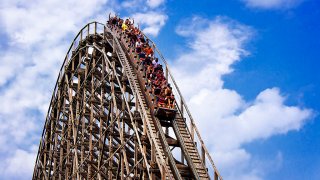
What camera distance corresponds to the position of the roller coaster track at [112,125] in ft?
58.1

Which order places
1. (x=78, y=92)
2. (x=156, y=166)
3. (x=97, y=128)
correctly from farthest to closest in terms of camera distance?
(x=78, y=92) < (x=97, y=128) < (x=156, y=166)

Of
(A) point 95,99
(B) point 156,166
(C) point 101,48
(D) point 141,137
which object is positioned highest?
(C) point 101,48

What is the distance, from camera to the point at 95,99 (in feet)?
78.7

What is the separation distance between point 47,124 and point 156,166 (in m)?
14.2

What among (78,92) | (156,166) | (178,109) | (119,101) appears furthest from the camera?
(78,92)

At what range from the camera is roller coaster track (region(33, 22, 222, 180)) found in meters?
17.7

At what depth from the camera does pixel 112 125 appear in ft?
68.4

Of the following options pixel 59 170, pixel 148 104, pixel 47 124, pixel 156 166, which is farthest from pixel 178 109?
pixel 47 124

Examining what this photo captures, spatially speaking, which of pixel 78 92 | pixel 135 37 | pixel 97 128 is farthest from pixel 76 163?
pixel 135 37

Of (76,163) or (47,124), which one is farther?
(47,124)

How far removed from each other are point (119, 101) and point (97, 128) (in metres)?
2.24

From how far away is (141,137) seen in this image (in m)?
18.1

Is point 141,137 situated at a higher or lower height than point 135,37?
lower

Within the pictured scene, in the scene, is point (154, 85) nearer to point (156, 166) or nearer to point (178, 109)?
point (178, 109)
